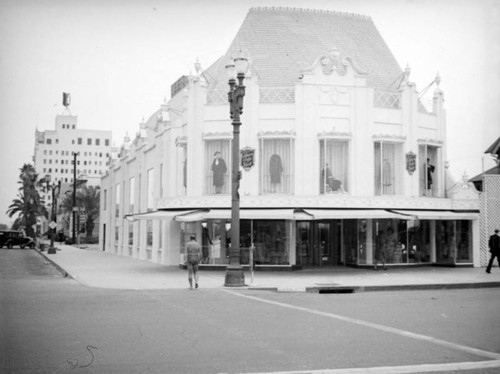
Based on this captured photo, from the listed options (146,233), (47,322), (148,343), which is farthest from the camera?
(146,233)

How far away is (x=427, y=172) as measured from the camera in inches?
1116

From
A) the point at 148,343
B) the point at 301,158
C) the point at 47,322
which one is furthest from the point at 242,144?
the point at 148,343

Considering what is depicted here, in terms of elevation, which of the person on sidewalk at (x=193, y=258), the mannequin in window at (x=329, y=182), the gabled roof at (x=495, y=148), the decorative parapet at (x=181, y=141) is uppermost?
the gabled roof at (x=495, y=148)

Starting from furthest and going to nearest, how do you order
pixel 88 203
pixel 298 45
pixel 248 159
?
pixel 88 203
pixel 298 45
pixel 248 159

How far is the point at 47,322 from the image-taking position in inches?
443

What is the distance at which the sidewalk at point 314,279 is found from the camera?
18969 millimetres

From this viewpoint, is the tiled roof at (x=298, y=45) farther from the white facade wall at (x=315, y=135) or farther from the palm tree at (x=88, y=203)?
the palm tree at (x=88, y=203)

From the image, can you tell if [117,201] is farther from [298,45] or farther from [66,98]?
[66,98]

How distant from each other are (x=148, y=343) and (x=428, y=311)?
6739mm

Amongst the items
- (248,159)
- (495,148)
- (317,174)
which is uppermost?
(495,148)

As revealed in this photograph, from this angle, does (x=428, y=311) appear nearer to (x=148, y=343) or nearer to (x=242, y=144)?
(x=148, y=343)

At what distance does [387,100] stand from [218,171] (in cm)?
871

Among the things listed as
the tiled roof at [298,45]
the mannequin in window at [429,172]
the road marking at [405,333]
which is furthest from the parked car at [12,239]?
the road marking at [405,333]

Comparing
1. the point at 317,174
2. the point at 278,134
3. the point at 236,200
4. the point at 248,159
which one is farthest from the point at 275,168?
the point at 236,200
